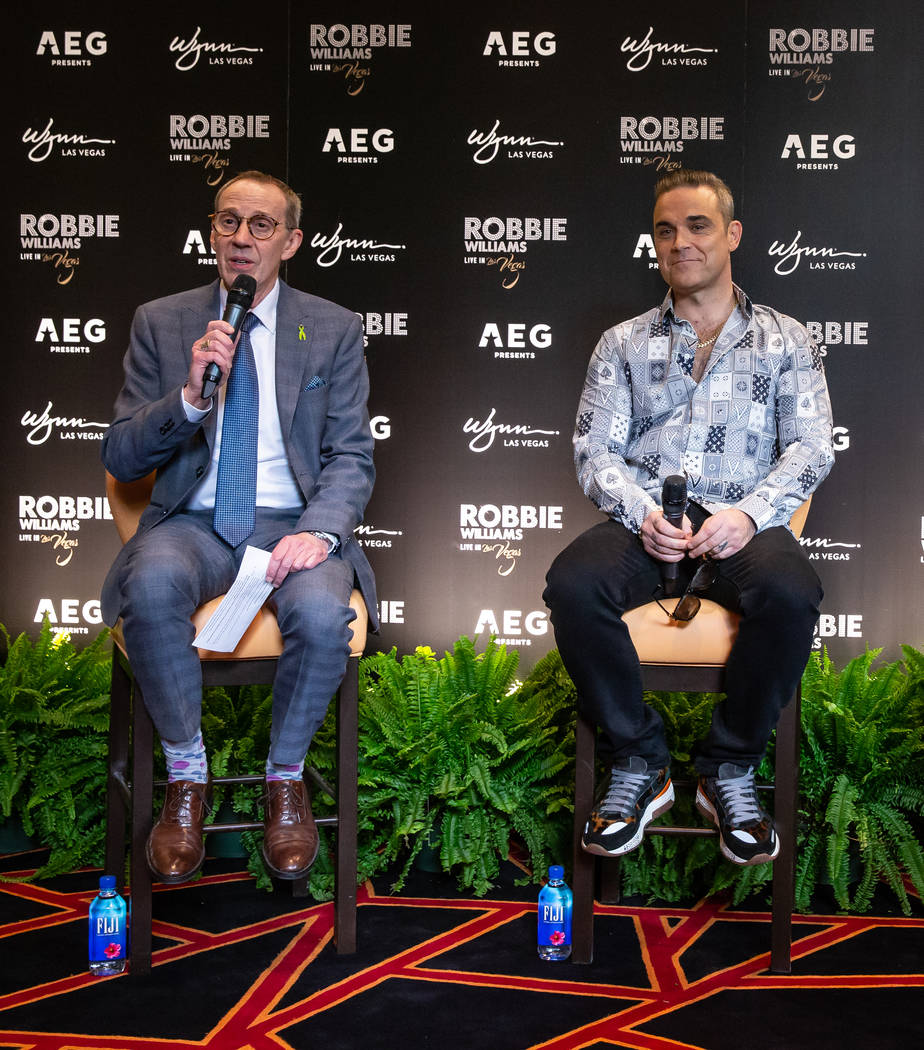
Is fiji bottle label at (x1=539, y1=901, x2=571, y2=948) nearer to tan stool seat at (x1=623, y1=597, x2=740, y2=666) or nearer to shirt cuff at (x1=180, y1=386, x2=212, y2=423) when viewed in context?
tan stool seat at (x1=623, y1=597, x2=740, y2=666)

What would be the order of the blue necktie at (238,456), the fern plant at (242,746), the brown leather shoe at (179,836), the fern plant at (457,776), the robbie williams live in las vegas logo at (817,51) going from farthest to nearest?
the robbie williams live in las vegas logo at (817,51), the fern plant at (242,746), the fern plant at (457,776), the blue necktie at (238,456), the brown leather shoe at (179,836)

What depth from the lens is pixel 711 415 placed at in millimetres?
2719

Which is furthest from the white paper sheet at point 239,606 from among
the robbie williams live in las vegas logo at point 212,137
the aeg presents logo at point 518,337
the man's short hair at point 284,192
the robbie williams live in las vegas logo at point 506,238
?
the robbie williams live in las vegas logo at point 212,137

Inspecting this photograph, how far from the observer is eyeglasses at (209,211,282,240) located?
264cm

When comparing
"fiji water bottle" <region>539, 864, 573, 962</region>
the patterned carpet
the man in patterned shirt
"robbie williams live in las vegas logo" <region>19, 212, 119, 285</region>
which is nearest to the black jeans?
the man in patterned shirt

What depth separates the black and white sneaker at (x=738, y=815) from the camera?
232 cm

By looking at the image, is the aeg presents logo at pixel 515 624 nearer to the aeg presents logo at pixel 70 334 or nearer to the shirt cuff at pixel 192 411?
the aeg presents logo at pixel 70 334

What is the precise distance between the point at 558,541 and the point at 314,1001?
2.47 metres

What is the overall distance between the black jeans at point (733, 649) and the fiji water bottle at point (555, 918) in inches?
12.4

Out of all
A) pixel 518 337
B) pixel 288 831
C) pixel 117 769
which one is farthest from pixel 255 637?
pixel 518 337

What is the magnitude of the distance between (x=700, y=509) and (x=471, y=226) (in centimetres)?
208

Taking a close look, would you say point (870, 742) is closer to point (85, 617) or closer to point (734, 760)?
point (734, 760)

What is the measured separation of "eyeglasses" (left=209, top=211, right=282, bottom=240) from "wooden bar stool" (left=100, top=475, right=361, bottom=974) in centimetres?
66

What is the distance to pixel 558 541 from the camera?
4.38 metres
